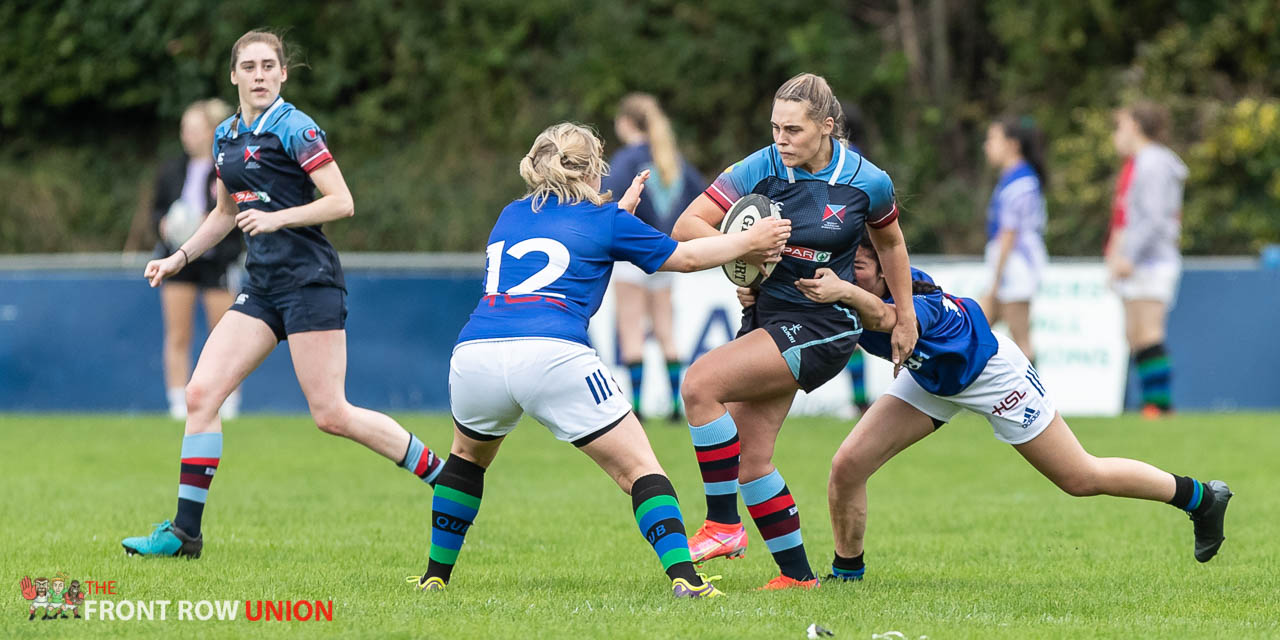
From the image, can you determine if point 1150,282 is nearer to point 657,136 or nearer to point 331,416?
point 657,136

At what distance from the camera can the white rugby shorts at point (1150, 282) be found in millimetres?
12000

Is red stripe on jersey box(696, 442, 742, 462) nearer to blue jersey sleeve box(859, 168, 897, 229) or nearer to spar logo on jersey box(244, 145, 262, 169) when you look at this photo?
blue jersey sleeve box(859, 168, 897, 229)

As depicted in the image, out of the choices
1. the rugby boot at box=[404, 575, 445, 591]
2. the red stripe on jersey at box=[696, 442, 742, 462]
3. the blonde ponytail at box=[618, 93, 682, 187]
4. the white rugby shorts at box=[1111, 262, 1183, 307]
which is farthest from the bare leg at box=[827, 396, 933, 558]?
the white rugby shorts at box=[1111, 262, 1183, 307]

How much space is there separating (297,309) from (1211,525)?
3.56 meters

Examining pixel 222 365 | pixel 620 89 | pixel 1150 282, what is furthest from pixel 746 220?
pixel 620 89

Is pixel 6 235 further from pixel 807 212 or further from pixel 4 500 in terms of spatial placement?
pixel 807 212

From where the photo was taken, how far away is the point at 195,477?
6.18 meters

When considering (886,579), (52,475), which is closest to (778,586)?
(886,579)

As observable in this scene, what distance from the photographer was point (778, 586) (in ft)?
17.7

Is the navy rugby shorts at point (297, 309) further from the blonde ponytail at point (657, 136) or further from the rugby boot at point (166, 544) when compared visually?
the blonde ponytail at point (657, 136)

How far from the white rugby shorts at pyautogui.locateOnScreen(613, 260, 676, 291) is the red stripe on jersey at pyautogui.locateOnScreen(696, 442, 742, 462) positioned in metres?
Answer: 5.87

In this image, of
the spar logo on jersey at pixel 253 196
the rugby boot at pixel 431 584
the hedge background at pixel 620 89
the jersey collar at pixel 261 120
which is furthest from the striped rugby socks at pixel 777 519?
the hedge background at pixel 620 89

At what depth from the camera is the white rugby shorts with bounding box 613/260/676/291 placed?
11.4 meters

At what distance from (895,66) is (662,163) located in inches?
390
